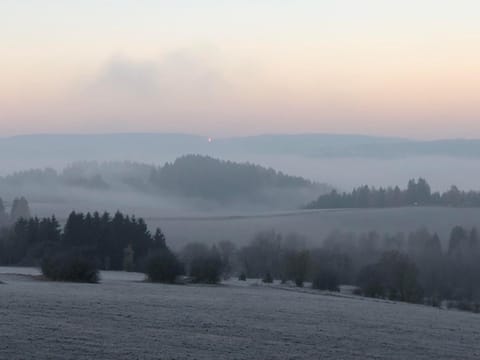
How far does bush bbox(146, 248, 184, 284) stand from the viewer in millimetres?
63156

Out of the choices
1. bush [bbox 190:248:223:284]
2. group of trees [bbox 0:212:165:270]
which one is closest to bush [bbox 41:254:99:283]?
bush [bbox 190:248:223:284]

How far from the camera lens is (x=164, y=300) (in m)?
42.1

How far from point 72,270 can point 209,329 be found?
27.3 m

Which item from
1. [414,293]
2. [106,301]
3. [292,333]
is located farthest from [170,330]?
[414,293]

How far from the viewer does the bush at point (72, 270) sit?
57531 mm

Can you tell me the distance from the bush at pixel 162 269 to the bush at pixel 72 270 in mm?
5513

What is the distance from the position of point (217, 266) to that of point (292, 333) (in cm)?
3262

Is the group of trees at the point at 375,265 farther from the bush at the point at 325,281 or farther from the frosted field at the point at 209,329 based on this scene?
the frosted field at the point at 209,329

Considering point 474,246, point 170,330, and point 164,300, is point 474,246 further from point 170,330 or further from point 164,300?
point 170,330

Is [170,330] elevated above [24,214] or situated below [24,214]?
below

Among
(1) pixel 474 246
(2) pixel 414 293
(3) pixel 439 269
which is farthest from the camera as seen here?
(1) pixel 474 246

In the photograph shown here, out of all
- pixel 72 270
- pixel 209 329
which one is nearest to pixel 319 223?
pixel 72 270

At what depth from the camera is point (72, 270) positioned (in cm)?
5806

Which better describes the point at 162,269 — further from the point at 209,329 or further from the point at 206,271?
the point at 209,329
